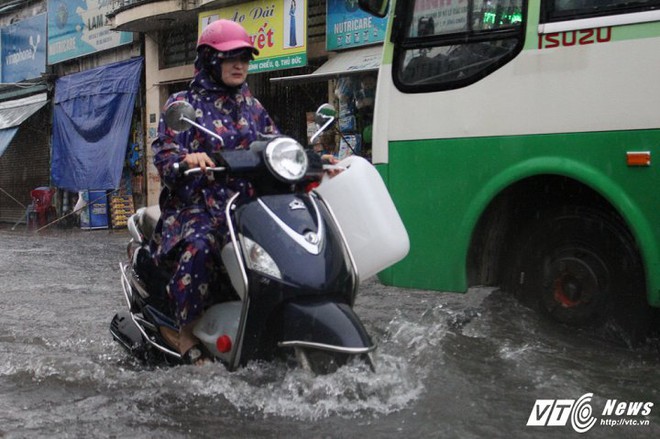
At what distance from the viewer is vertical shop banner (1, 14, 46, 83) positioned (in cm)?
2358

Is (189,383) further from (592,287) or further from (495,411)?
(592,287)

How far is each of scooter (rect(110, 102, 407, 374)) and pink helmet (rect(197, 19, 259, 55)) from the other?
0.52 meters

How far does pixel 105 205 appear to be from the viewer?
19391 millimetres

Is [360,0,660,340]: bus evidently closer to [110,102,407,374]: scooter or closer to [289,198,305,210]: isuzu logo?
[110,102,407,374]: scooter

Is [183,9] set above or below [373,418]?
above

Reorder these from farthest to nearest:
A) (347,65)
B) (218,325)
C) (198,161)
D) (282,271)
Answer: (347,65) → (218,325) → (198,161) → (282,271)

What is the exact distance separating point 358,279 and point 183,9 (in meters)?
14.5

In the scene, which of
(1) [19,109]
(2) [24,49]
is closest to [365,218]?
(1) [19,109]

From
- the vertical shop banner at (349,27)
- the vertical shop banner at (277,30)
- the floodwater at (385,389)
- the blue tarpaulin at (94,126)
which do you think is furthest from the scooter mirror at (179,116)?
the blue tarpaulin at (94,126)

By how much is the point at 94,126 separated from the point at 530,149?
1667cm

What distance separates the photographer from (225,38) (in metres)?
3.91

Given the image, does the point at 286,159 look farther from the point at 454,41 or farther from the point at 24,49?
the point at 24,49

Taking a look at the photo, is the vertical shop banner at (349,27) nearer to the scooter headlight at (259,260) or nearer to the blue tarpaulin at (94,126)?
the blue tarpaulin at (94,126)

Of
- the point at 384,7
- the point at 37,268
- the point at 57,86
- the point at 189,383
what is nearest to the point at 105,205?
the point at 57,86
